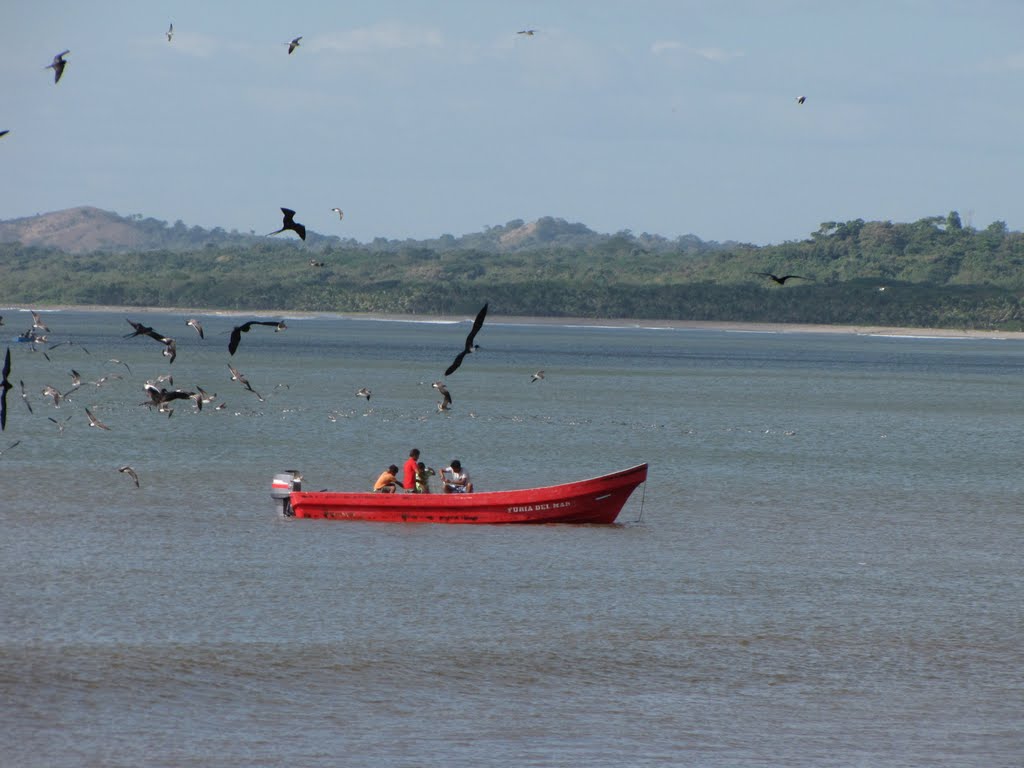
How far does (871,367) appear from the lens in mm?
128125

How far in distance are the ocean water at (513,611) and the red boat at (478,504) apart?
0.42 m

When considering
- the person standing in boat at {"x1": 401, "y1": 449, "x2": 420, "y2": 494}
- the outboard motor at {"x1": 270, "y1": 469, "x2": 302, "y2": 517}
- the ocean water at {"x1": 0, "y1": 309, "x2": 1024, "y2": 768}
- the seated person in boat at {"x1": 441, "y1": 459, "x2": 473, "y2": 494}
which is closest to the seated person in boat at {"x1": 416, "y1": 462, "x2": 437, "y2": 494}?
the person standing in boat at {"x1": 401, "y1": 449, "x2": 420, "y2": 494}

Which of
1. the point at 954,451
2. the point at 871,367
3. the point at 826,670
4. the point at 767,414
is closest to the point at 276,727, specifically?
the point at 826,670

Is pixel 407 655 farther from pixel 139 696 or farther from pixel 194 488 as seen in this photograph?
pixel 194 488

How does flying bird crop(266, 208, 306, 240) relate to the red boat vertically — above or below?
above

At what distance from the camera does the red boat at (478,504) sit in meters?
32.4

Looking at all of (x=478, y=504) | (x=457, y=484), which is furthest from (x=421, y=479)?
(x=478, y=504)

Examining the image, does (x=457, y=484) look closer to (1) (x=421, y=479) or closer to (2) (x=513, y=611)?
(1) (x=421, y=479)

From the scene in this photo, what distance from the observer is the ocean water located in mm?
17703

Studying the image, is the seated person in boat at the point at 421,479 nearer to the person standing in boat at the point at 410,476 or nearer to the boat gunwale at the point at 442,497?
the person standing in boat at the point at 410,476

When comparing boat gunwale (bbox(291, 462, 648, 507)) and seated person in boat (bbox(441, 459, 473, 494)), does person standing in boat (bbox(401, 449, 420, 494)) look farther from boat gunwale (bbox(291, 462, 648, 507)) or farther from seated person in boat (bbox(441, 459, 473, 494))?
seated person in boat (bbox(441, 459, 473, 494))

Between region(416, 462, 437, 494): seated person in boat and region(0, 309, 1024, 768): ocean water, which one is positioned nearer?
region(0, 309, 1024, 768): ocean water

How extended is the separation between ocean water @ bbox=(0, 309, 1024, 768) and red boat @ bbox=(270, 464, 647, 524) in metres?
0.42

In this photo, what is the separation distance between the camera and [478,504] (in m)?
32.4
